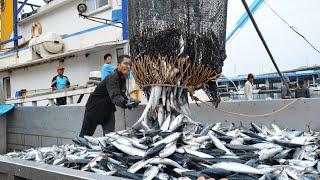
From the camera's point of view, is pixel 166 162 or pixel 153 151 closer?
pixel 166 162

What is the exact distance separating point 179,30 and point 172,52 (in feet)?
0.87

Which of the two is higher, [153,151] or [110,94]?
[110,94]

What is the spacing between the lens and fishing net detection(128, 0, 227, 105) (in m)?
4.93

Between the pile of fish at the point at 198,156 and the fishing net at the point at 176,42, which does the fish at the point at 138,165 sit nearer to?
the pile of fish at the point at 198,156

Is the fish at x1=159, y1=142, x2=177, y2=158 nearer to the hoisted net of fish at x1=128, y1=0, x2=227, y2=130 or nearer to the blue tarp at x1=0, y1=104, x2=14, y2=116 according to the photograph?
the hoisted net of fish at x1=128, y1=0, x2=227, y2=130

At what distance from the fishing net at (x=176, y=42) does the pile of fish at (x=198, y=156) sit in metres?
0.74

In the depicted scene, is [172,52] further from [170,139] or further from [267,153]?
[267,153]

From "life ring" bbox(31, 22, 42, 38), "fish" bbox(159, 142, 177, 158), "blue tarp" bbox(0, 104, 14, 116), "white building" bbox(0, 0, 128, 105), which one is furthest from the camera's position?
"life ring" bbox(31, 22, 42, 38)

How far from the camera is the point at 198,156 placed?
143 inches

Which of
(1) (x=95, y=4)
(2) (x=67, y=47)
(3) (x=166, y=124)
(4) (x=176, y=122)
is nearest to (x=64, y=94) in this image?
(1) (x=95, y=4)

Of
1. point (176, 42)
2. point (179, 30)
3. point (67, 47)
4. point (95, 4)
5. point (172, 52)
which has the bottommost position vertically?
point (172, 52)

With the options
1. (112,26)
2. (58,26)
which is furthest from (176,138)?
(58,26)

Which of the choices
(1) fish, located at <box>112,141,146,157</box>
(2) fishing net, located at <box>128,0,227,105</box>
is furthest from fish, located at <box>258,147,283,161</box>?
(2) fishing net, located at <box>128,0,227,105</box>

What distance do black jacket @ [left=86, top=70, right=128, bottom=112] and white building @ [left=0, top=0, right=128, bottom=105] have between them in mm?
6073
